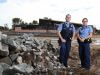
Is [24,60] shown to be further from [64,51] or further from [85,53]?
[85,53]

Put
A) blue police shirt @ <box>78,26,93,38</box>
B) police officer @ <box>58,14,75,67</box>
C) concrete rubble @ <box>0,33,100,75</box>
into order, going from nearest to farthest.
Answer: concrete rubble @ <box>0,33,100,75</box>
blue police shirt @ <box>78,26,93,38</box>
police officer @ <box>58,14,75,67</box>

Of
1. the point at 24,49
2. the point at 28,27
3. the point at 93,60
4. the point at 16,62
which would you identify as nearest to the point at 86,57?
the point at 16,62

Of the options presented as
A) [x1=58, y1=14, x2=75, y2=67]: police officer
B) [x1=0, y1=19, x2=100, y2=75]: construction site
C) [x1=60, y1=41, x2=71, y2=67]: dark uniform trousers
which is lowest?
[x1=0, y1=19, x2=100, y2=75]: construction site

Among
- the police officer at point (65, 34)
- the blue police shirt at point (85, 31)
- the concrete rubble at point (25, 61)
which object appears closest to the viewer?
the concrete rubble at point (25, 61)

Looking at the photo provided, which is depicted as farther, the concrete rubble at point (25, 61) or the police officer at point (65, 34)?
the police officer at point (65, 34)

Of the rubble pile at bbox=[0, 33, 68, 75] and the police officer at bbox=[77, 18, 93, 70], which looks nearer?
the rubble pile at bbox=[0, 33, 68, 75]

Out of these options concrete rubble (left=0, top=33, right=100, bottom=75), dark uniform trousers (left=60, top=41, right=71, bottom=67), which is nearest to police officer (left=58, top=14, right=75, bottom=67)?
dark uniform trousers (left=60, top=41, right=71, bottom=67)

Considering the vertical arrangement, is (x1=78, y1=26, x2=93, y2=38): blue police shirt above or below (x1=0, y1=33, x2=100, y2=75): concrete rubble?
above

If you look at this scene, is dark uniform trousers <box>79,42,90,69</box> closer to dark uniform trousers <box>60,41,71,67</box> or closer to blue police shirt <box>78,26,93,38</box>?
blue police shirt <box>78,26,93,38</box>

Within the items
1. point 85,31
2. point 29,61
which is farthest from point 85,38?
point 29,61

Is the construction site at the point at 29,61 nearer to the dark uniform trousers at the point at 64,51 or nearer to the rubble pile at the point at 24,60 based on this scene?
the rubble pile at the point at 24,60

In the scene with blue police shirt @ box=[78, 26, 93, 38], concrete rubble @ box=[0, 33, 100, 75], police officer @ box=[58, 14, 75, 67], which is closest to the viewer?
concrete rubble @ box=[0, 33, 100, 75]

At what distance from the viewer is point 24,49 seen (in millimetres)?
16328

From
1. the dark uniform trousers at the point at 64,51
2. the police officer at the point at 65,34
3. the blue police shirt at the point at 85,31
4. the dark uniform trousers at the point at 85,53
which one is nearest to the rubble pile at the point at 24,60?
the dark uniform trousers at the point at 64,51
